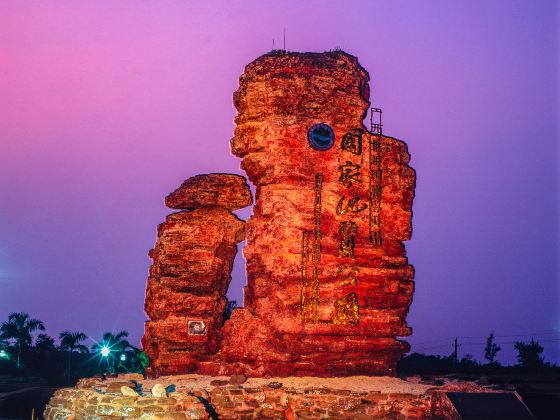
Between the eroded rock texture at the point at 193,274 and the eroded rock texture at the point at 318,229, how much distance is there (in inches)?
A: 33.9

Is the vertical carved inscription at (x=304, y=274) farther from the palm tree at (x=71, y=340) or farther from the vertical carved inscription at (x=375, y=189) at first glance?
the palm tree at (x=71, y=340)

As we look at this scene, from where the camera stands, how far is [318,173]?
20906 mm

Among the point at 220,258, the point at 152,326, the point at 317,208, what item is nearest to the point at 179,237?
the point at 220,258

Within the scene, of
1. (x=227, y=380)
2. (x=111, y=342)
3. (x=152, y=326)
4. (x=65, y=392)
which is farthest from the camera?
(x=111, y=342)

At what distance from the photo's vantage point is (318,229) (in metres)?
20.6

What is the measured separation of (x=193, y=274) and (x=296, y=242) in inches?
148

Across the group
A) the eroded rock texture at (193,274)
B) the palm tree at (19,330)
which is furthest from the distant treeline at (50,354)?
the eroded rock texture at (193,274)

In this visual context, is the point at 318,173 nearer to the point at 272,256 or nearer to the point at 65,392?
the point at 272,256

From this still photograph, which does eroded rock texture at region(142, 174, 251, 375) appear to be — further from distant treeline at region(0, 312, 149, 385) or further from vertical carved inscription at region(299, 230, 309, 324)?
distant treeline at region(0, 312, 149, 385)

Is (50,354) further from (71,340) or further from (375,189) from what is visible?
(375,189)

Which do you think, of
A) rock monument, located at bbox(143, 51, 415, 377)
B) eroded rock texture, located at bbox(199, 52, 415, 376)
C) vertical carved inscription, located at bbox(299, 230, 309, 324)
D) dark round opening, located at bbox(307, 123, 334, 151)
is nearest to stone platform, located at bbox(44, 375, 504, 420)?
eroded rock texture, located at bbox(199, 52, 415, 376)

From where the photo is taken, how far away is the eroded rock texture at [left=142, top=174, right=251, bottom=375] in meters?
21.5

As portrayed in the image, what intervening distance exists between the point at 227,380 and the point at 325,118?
27.5 ft

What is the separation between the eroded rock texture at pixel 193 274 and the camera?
21453 mm
